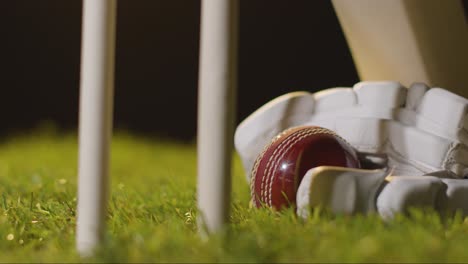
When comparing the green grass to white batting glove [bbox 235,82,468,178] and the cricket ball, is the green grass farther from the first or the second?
white batting glove [bbox 235,82,468,178]

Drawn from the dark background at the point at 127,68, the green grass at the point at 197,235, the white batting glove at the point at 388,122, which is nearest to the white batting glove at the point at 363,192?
the green grass at the point at 197,235

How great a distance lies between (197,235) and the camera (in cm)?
76

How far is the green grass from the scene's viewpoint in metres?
0.68

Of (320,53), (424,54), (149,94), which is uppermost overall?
(424,54)

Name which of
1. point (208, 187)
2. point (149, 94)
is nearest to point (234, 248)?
point (208, 187)

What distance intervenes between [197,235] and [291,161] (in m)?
0.28

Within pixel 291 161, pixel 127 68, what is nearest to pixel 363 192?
pixel 291 161

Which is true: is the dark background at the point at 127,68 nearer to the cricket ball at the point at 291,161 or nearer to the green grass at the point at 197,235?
the green grass at the point at 197,235

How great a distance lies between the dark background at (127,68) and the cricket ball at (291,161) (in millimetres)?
1616

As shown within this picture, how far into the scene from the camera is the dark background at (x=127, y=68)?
108 inches

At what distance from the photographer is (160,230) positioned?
78cm

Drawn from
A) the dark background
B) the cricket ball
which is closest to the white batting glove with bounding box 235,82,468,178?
the cricket ball

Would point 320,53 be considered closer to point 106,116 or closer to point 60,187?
point 60,187

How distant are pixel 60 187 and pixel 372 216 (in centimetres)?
83
